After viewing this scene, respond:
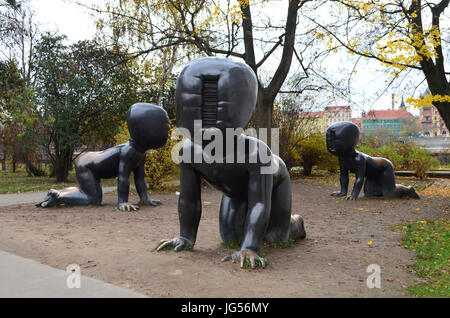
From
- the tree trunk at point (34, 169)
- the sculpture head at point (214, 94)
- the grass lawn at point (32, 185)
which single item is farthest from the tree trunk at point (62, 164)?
the sculpture head at point (214, 94)

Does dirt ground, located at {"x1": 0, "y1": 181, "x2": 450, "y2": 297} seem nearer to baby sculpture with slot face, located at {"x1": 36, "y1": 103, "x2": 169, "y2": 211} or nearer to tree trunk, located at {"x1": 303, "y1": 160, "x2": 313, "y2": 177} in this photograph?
baby sculpture with slot face, located at {"x1": 36, "y1": 103, "x2": 169, "y2": 211}

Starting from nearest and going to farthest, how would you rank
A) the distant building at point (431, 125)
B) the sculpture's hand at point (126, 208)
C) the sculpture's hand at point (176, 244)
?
the sculpture's hand at point (176, 244)
the sculpture's hand at point (126, 208)
the distant building at point (431, 125)

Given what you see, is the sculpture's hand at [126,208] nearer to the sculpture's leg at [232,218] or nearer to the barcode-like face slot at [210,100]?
the sculpture's leg at [232,218]

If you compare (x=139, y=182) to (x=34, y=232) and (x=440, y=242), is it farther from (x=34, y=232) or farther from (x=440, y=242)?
(x=440, y=242)

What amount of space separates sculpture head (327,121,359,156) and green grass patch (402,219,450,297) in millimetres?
3023

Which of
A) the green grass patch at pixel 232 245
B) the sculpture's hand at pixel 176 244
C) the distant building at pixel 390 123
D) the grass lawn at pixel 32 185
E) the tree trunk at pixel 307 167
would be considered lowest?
the grass lawn at pixel 32 185

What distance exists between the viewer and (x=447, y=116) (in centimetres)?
809

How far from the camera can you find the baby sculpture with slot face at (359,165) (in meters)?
9.14

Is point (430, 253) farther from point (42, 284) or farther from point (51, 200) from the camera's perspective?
point (51, 200)

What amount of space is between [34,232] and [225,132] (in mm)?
3493

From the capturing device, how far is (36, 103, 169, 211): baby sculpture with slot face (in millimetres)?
7305


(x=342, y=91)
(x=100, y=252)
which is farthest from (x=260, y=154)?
(x=342, y=91)

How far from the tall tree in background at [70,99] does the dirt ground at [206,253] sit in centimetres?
791

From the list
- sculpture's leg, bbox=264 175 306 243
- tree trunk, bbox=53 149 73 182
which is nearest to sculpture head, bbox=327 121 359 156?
sculpture's leg, bbox=264 175 306 243
